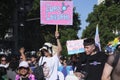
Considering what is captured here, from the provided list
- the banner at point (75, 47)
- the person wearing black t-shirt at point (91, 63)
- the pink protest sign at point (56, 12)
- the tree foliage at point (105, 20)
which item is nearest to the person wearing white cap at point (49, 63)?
the person wearing black t-shirt at point (91, 63)

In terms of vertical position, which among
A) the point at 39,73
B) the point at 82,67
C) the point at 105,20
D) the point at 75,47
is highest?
the point at 82,67

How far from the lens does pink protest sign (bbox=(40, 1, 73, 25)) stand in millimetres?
14219

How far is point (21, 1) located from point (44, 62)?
161 feet

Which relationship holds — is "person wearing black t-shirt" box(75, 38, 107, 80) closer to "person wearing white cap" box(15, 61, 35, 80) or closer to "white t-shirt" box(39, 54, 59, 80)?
"person wearing white cap" box(15, 61, 35, 80)

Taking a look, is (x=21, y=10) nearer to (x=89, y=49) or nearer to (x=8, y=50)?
(x=8, y=50)

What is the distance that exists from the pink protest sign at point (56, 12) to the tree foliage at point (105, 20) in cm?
4613

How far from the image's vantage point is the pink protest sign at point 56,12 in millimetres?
14219

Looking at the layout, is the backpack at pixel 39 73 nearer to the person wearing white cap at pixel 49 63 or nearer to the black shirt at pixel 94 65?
the person wearing white cap at pixel 49 63

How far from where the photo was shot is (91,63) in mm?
8570

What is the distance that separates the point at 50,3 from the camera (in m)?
14.5

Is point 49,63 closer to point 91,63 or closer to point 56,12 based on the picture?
point 91,63

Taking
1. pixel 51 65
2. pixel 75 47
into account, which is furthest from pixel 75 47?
pixel 51 65

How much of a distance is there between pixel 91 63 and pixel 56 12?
5.71 m

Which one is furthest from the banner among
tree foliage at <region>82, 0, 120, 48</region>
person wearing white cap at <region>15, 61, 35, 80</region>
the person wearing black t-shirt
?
tree foliage at <region>82, 0, 120, 48</region>
